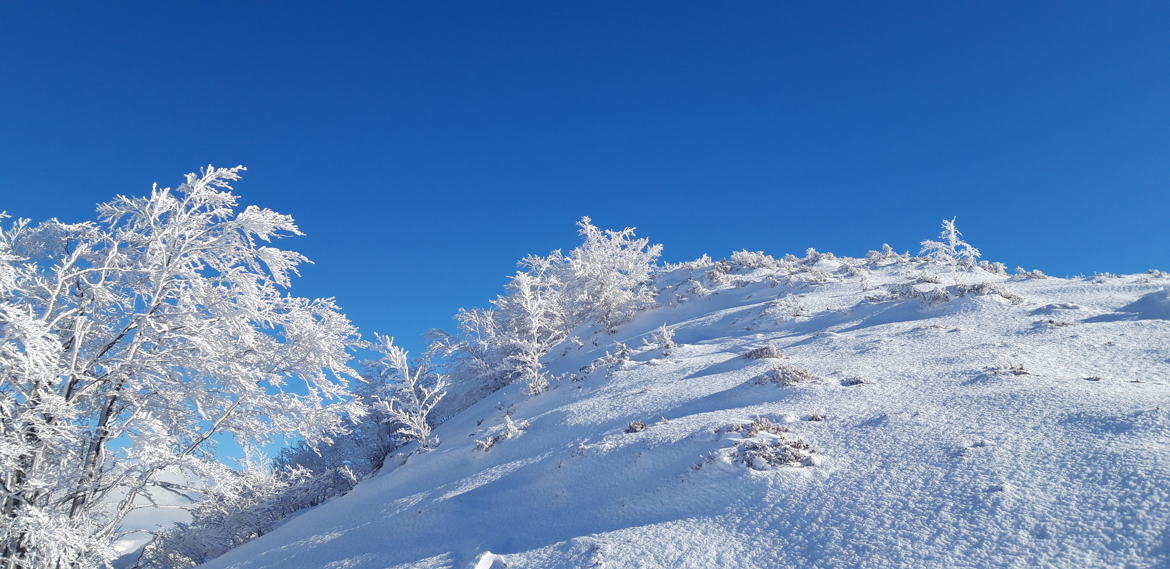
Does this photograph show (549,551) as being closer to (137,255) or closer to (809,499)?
(809,499)

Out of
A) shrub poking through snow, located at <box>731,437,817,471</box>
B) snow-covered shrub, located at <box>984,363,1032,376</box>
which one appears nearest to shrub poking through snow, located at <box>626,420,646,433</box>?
shrub poking through snow, located at <box>731,437,817,471</box>

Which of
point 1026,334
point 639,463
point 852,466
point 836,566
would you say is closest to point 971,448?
point 852,466

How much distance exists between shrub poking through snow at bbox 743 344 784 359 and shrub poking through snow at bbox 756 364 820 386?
1676 mm

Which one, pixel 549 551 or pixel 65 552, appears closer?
pixel 549 551

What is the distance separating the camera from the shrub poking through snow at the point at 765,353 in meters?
10.6

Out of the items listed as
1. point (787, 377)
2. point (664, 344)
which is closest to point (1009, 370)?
point (787, 377)

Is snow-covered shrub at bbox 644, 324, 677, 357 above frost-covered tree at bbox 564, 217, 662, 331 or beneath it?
beneath

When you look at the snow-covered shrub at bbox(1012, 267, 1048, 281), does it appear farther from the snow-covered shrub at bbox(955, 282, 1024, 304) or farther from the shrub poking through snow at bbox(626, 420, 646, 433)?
the shrub poking through snow at bbox(626, 420, 646, 433)

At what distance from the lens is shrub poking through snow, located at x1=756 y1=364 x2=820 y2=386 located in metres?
8.33

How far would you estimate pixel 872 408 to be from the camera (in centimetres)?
690

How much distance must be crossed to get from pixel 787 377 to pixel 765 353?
2.21 m

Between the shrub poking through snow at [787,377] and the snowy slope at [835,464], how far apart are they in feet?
0.37

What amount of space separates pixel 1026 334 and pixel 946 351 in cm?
180

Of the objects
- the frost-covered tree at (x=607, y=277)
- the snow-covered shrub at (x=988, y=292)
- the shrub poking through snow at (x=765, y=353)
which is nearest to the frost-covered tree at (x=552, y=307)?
the frost-covered tree at (x=607, y=277)
